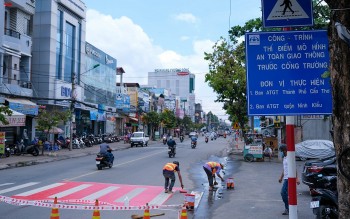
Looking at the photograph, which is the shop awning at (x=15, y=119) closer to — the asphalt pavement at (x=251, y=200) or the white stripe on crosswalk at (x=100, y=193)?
the white stripe on crosswalk at (x=100, y=193)

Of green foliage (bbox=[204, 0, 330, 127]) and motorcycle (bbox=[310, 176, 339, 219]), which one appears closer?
motorcycle (bbox=[310, 176, 339, 219])

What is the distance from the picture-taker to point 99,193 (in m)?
13.4

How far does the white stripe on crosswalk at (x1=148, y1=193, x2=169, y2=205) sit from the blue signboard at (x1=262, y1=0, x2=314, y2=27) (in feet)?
28.4

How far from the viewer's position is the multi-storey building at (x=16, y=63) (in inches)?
1210

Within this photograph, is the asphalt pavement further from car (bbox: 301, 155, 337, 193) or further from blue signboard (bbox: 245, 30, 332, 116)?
blue signboard (bbox: 245, 30, 332, 116)

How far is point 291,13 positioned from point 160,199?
9373 mm

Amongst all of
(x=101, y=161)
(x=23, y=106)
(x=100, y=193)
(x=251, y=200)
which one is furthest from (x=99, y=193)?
(x=23, y=106)

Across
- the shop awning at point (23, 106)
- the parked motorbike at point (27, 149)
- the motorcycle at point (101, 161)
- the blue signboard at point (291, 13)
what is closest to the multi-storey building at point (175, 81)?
the shop awning at point (23, 106)

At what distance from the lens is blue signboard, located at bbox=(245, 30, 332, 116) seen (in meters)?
4.03

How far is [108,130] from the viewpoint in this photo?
201 feet

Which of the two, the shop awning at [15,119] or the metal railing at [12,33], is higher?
the metal railing at [12,33]

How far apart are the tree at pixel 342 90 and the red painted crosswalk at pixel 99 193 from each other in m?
8.86

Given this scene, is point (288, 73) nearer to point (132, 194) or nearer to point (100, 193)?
point (132, 194)

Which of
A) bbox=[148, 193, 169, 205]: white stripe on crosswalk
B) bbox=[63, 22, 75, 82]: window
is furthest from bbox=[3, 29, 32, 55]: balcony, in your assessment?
bbox=[148, 193, 169, 205]: white stripe on crosswalk
